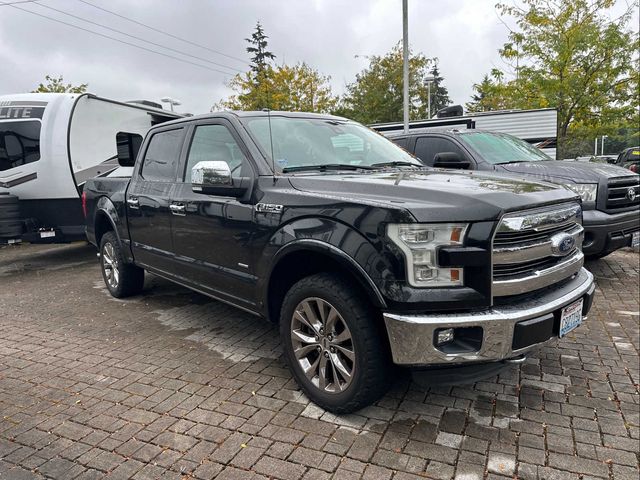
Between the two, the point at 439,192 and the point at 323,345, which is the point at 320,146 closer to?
the point at 439,192

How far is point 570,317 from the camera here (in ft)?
9.18

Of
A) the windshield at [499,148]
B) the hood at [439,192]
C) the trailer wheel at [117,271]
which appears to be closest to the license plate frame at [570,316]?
the hood at [439,192]

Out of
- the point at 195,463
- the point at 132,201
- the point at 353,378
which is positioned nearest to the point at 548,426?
the point at 353,378

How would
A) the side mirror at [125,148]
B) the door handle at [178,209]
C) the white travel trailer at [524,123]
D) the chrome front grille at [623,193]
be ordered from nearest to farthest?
1. the door handle at [178,209]
2. the chrome front grille at [623,193]
3. the side mirror at [125,148]
4. the white travel trailer at [524,123]

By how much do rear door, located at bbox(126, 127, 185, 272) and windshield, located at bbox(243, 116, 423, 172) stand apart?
1.13 metres

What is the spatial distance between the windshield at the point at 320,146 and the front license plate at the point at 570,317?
65.3 inches

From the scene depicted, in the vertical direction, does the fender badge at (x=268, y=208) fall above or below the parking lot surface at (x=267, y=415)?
above

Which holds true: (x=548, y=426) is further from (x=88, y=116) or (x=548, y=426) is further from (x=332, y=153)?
(x=88, y=116)

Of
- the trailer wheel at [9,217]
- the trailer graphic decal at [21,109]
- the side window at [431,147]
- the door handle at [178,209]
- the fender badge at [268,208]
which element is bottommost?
the trailer wheel at [9,217]

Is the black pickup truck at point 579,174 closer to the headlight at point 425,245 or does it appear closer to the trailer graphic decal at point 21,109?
the headlight at point 425,245

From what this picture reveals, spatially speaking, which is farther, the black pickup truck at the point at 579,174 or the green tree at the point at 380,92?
the green tree at the point at 380,92

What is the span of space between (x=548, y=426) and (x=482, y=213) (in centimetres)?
A: 135

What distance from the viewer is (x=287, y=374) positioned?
11.4 ft

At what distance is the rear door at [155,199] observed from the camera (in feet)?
14.2
